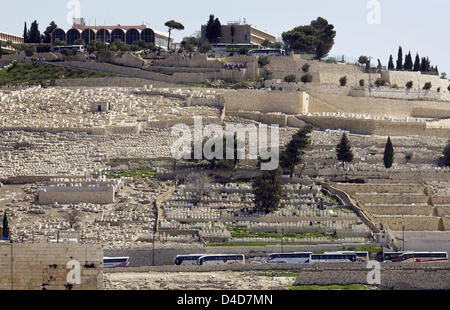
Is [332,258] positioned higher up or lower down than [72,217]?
lower down

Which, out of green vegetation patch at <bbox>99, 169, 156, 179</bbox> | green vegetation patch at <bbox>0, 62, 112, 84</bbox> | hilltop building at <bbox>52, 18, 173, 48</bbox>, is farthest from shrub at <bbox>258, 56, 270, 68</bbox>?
green vegetation patch at <bbox>99, 169, 156, 179</bbox>

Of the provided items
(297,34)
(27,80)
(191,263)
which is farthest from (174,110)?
(191,263)

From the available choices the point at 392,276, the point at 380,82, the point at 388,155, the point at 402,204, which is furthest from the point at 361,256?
the point at 380,82

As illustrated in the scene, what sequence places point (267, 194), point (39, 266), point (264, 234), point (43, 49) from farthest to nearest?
point (43, 49) < point (267, 194) < point (264, 234) < point (39, 266)

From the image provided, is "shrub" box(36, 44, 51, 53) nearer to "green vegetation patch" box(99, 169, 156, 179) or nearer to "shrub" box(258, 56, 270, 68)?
"shrub" box(258, 56, 270, 68)

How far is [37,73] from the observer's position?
258ft

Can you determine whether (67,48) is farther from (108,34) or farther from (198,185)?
(198,185)

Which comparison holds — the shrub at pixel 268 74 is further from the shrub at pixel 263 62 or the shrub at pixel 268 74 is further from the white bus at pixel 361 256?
the white bus at pixel 361 256

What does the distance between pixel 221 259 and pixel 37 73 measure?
103 ft

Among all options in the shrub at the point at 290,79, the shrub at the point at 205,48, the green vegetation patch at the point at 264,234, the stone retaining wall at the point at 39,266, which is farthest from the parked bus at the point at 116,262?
the shrub at the point at 205,48

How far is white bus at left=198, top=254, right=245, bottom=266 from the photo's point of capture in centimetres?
4954

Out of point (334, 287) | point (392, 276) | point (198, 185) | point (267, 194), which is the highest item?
point (198, 185)

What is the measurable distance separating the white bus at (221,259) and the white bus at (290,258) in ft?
3.32
